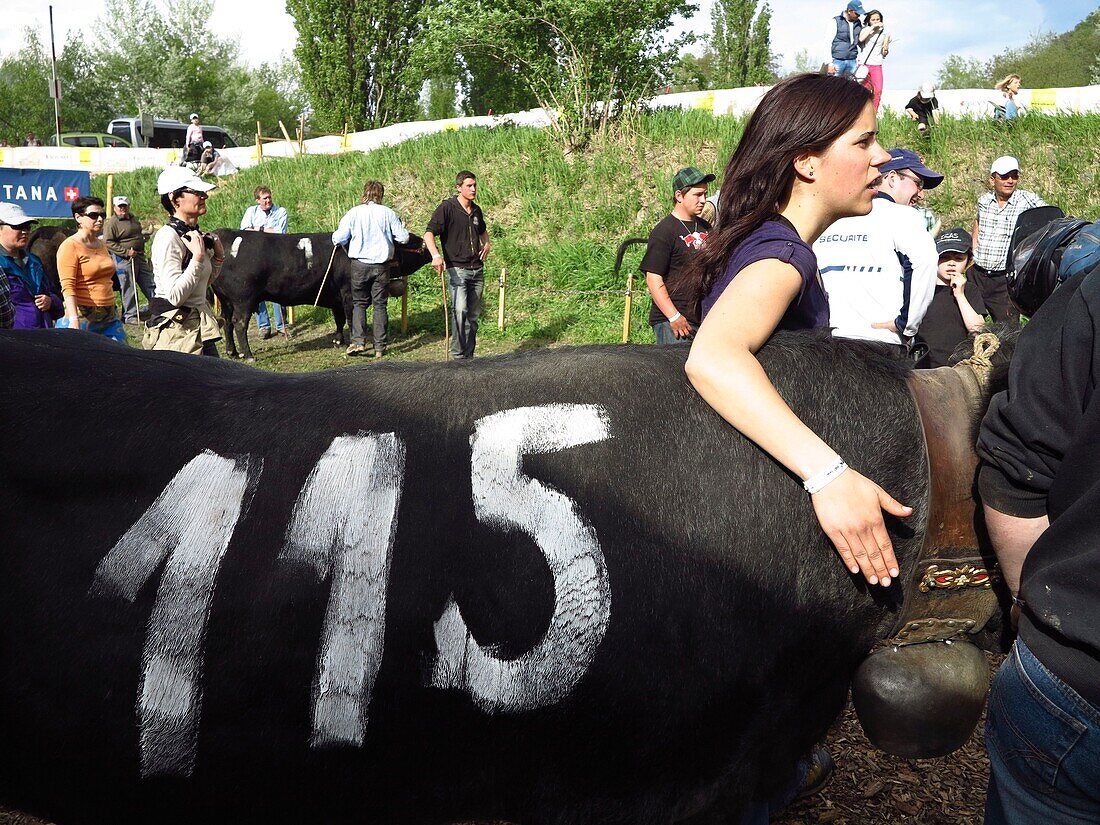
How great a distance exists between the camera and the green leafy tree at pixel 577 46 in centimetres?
1656

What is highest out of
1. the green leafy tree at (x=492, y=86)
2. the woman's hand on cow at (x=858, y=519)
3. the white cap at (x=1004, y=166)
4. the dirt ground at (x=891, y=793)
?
the green leafy tree at (x=492, y=86)

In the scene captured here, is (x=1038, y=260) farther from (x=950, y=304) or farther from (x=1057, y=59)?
(x=1057, y=59)

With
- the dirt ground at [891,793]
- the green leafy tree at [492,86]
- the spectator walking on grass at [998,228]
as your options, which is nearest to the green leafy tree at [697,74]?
the green leafy tree at [492,86]

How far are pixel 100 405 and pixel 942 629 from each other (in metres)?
1.81

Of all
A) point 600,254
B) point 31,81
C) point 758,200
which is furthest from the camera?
point 31,81

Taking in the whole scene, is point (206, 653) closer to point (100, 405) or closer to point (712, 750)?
point (100, 405)

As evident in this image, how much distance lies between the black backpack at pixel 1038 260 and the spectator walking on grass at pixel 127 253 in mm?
12363

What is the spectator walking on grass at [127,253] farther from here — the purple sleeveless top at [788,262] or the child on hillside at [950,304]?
the purple sleeveless top at [788,262]

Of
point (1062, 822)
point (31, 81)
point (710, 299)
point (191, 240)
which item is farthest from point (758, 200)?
point (31, 81)

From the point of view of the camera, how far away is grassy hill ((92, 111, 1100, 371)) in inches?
503

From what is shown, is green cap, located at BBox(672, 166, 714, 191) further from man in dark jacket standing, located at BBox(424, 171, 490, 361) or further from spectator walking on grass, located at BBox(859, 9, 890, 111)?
spectator walking on grass, located at BBox(859, 9, 890, 111)

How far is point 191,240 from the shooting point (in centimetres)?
645

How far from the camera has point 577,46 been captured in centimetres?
1669

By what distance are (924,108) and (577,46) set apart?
257 inches
